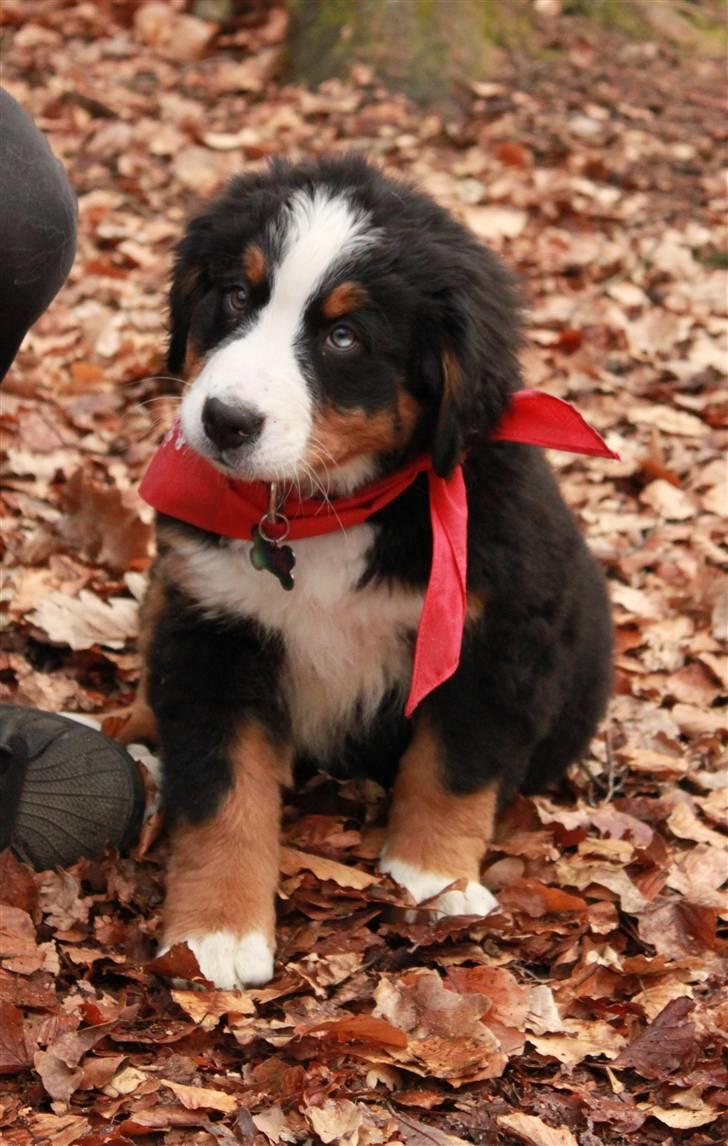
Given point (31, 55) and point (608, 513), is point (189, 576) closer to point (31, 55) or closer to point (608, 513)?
point (608, 513)

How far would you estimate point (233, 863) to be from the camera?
9.52 ft

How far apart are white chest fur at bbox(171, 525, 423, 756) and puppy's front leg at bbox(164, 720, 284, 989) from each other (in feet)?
0.64

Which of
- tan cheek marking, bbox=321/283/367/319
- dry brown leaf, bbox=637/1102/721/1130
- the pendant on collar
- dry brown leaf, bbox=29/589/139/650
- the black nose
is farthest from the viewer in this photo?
dry brown leaf, bbox=29/589/139/650

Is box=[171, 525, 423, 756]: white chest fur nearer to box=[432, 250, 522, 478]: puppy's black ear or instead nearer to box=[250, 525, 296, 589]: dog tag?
box=[250, 525, 296, 589]: dog tag

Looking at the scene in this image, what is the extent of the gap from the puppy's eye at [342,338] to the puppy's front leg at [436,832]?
32.0 inches

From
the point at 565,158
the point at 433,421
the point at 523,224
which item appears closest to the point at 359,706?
the point at 433,421

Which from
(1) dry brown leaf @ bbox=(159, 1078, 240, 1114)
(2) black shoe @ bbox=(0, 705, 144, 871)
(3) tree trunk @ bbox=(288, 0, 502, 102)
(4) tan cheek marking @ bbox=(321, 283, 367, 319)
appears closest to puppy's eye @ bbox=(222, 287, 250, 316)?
(4) tan cheek marking @ bbox=(321, 283, 367, 319)

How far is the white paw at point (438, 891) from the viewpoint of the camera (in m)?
3.02

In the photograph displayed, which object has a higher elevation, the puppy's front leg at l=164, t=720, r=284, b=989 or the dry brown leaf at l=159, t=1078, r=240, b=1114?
the dry brown leaf at l=159, t=1078, r=240, b=1114

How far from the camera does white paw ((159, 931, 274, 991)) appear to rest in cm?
278

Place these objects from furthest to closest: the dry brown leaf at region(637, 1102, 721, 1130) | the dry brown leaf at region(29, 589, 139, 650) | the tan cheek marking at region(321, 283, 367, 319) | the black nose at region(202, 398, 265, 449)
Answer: the dry brown leaf at region(29, 589, 139, 650)
the tan cheek marking at region(321, 283, 367, 319)
the black nose at region(202, 398, 265, 449)
the dry brown leaf at region(637, 1102, 721, 1130)

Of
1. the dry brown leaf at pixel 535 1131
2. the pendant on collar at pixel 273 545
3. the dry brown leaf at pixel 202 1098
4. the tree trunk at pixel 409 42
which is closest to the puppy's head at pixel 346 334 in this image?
the pendant on collar at pixel 273 545

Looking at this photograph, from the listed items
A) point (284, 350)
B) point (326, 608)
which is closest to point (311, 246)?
point (284, 350)

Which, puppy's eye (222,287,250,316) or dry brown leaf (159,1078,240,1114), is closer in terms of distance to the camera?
dry brown leaf (159,1078,240,1114)
